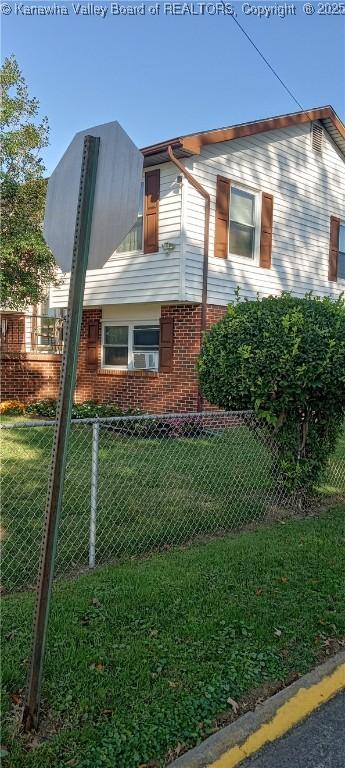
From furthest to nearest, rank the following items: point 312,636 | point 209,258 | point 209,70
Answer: point 209,258, point 209,70, point 312,636

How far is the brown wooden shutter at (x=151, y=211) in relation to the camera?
1112cm

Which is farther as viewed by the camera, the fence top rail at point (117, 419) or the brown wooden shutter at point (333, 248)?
the brown wooden shutter at point (333, 248)

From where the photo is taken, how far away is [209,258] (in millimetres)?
11211

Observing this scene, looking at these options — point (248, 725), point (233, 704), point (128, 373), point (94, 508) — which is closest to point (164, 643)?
point (233, 704)

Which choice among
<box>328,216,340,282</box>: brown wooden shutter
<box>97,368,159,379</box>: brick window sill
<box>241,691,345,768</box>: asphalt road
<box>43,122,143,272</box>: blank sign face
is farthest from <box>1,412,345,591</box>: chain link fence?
<box>328,216,340,282</box>: brown wooden shutter

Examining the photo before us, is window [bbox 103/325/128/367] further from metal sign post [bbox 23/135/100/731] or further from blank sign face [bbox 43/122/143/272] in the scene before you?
metal sign post [bbox 23/135/100/731]

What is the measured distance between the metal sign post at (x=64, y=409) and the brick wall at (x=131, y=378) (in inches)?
346

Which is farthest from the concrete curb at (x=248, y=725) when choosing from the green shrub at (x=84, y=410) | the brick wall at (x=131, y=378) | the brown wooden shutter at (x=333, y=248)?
the brown wooden shutter at (x=333, y=248)

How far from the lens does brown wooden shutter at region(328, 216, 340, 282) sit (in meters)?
14.4

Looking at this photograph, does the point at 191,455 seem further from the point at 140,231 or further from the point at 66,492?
the point at 140,231

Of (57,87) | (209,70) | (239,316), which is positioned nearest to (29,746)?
(239,316)

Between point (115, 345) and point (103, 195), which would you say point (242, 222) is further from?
point (103, 195)

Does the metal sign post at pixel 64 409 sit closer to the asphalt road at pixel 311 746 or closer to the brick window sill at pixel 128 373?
the asphalt road at pixel 311 746

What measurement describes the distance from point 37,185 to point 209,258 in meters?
3.78
